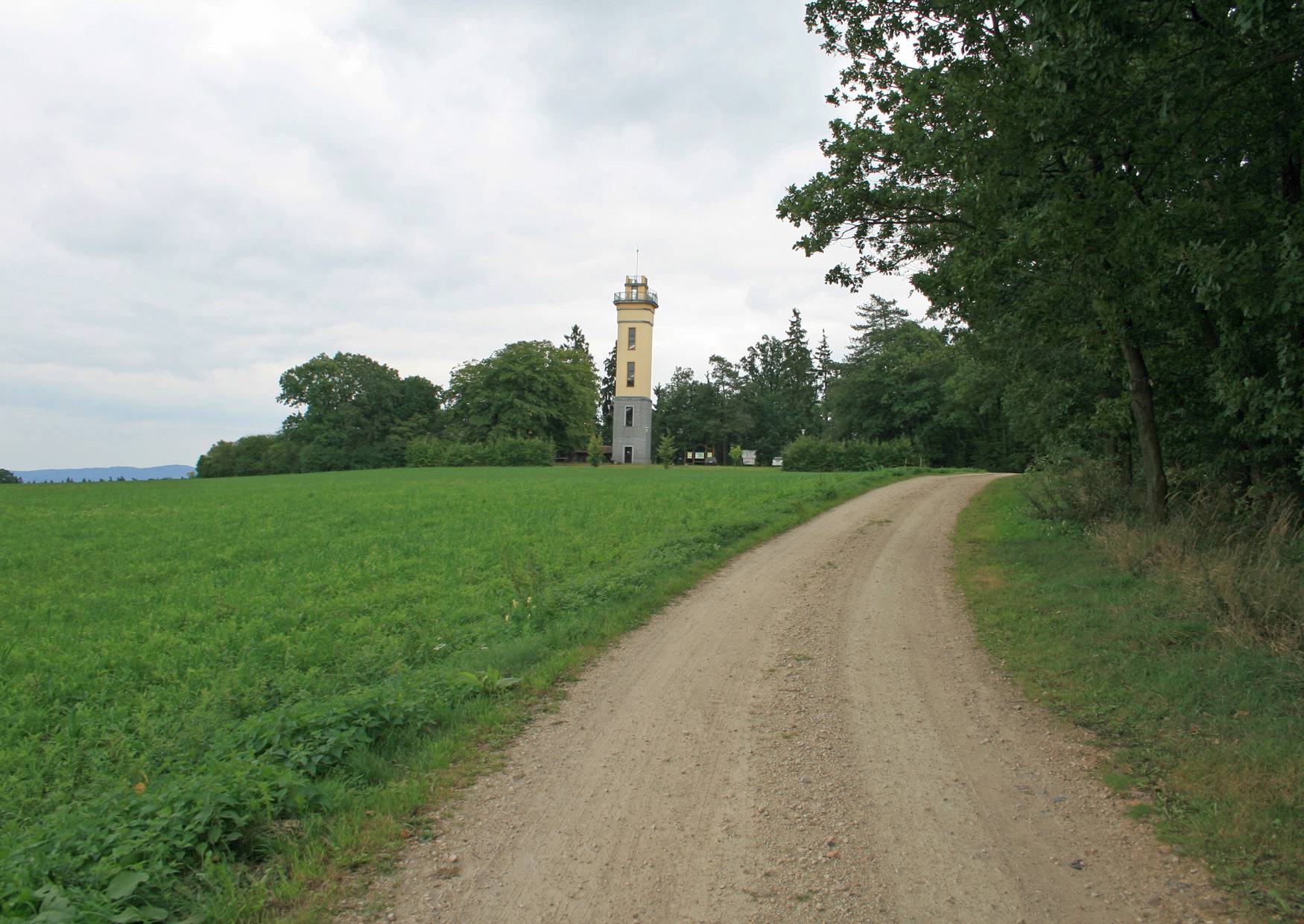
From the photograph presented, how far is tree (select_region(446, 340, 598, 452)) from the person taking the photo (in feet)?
262

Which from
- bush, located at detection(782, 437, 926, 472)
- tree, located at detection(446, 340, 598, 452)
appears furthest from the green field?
tree, located at detection(446, 340, 598, 452)

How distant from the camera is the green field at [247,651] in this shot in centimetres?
429

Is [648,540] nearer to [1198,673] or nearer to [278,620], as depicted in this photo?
[278,620]

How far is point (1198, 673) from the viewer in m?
A: 6.62

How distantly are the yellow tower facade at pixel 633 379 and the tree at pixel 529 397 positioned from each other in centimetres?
418

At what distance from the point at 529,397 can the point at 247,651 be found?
71943mm

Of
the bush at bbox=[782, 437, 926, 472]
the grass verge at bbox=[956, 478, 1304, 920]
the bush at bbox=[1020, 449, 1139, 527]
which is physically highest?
the bush at bbox=[782, 437, 926, 472]

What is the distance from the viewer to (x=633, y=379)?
8338 cm

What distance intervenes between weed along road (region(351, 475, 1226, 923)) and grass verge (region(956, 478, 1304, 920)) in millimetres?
273

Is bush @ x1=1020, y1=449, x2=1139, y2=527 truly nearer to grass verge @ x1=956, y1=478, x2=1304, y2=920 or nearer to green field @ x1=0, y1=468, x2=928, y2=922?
grass verge @ x1=956, y1=478, x2=1304, y2=920

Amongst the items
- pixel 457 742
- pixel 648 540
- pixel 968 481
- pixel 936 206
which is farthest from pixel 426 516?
pixel 968 481

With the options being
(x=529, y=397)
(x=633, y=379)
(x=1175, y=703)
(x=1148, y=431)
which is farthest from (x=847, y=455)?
(x=1175, y=703)

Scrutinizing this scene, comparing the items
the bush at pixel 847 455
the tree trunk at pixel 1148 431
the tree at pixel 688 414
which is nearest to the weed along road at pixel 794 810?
the tree trunk at pixel 1148 431

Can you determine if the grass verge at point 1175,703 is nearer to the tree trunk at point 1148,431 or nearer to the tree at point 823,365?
the tree trunk at point 1148,431
